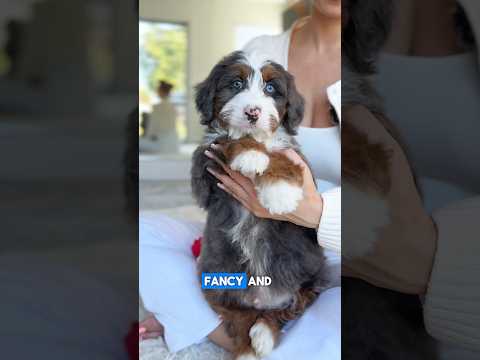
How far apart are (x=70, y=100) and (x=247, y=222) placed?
421mm

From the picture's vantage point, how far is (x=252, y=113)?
935mm

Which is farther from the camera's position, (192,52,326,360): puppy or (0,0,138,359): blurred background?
(192,52,326,360): puppy

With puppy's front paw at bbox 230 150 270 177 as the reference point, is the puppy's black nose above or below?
above

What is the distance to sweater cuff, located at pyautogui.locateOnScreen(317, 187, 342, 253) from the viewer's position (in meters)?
0.91

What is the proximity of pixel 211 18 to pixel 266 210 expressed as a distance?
0.39 metres

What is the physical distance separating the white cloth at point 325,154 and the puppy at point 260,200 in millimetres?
24

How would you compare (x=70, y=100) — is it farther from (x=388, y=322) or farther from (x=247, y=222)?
(x=388, y=322)

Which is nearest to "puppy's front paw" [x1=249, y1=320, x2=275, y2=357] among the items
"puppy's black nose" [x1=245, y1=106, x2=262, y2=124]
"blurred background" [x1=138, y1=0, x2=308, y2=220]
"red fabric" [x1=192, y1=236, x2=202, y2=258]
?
"red fabric" [x1=192, y1=236, x2=202, y2=258]

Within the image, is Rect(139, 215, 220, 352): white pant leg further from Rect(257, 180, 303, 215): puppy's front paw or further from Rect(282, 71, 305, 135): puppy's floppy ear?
Rect(282, 71, 305, 135): puppy's floppy ear

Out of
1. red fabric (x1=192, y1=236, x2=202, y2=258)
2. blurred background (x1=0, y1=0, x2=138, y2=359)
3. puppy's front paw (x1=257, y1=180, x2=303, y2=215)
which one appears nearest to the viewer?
blurred background (x1=0, y1=0, x2=138, y2=359)

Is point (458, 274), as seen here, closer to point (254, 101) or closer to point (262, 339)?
point (262, 339)

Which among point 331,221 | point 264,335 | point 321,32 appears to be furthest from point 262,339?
point 321,32

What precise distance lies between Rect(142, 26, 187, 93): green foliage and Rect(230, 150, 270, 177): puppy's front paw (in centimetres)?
18

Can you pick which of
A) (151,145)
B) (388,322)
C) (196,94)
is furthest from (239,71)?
(388,322)
